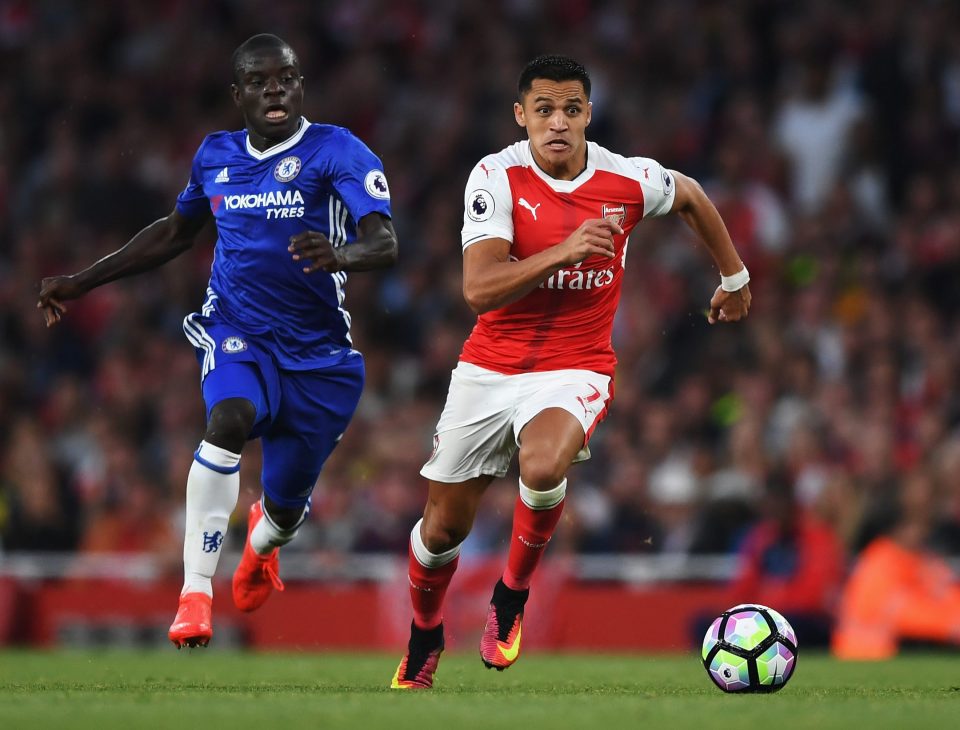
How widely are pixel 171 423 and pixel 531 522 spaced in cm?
827

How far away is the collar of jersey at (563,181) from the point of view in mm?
7652

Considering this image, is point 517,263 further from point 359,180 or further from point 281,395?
point 281,395

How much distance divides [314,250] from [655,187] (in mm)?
1788

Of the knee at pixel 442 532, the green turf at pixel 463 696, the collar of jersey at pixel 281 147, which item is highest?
the collar of jersey at pixel 281 147

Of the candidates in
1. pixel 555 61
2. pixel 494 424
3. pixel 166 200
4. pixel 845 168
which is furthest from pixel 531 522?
pixel 166 200

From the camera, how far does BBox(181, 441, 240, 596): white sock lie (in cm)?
748

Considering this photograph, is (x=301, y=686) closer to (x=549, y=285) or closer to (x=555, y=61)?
(x=549, y=285)

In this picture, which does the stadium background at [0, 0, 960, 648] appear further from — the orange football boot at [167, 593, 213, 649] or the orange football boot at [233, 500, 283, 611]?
the orange football boot at [167, 593, 213, 649]

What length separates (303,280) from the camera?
7910mm

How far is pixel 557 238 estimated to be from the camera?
7.56 meters

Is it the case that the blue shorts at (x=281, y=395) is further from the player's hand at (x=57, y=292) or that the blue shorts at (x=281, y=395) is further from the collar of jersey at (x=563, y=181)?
the collar of jersey at (x=563, y=181)

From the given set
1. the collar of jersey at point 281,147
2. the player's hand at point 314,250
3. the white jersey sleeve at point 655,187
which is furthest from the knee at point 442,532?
the collar of jersey at point 281,147

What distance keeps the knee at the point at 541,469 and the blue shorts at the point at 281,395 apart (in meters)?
1.29

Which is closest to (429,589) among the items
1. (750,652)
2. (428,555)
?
(428,555)
